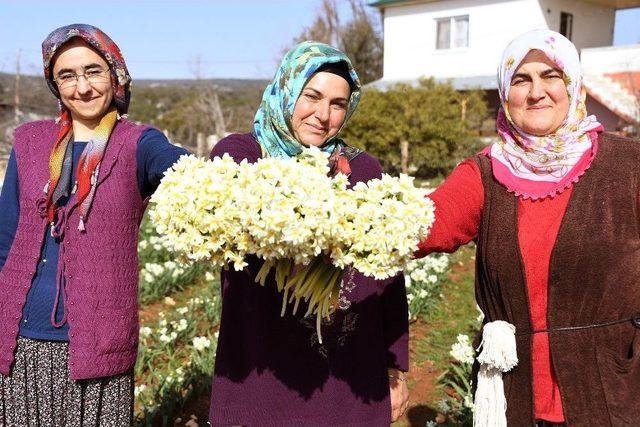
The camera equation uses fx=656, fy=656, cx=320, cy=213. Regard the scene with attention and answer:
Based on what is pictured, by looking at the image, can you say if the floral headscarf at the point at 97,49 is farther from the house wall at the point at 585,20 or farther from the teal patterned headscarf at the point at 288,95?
the house wall at the point at 585,20

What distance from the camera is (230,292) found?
223 cm

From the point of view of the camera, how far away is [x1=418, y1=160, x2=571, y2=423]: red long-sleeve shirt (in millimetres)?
2100

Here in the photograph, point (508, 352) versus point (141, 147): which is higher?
point (141, 147)

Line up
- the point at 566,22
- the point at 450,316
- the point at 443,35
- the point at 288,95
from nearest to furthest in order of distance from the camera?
the point at 288,95, the point at 450,316, the point at 566,22, the point at 443,35

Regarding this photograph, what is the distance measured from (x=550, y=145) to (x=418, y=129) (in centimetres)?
1254

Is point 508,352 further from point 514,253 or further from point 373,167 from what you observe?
point 373,167

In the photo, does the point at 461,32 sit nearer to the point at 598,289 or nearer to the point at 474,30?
the point at 474,30

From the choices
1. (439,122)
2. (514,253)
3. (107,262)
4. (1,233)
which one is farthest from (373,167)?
(439,122)

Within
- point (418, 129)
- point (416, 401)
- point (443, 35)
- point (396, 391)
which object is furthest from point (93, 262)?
point (443, 35)

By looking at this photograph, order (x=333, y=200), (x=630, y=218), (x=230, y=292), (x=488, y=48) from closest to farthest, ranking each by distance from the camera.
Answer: (x=333, y=200), (x=630, y=218), (x=230, y=292), (x=488, y=48)

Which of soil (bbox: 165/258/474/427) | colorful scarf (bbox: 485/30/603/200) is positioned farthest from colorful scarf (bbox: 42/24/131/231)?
soil (bbox: 165/258/474/427)

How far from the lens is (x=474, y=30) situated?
2095 centimetres

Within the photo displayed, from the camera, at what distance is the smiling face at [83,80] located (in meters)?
2.35

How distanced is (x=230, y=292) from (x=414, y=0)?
20863 millimetres
